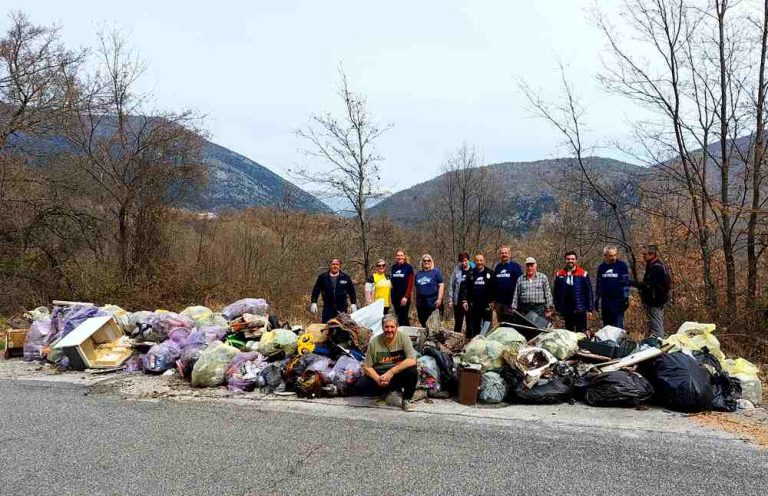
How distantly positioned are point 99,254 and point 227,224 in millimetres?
4703

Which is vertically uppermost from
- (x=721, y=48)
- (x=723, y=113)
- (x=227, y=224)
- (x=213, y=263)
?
(x=721, y=48)

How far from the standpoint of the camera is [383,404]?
598 centimetres

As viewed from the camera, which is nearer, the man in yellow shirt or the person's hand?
the person's hand

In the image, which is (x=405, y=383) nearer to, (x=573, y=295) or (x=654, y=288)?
(x=573, y=295)

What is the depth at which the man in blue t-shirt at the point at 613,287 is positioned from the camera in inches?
301

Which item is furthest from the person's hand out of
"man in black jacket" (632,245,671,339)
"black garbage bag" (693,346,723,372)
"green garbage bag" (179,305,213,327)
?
"green garbage bag" (179,305,213,327)

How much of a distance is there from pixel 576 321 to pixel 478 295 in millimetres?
1504

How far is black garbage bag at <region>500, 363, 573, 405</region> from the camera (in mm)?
5875

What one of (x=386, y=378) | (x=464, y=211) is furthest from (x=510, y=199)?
(x=386, y=378)

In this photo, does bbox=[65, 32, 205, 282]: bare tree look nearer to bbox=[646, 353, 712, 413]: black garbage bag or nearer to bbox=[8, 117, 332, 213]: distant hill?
bbox=[8, 117, 332, 213]: distant hill

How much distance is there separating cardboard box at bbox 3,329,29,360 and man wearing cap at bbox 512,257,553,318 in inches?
351

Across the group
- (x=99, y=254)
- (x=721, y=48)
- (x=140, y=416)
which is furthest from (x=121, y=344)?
(x=721, y=48)

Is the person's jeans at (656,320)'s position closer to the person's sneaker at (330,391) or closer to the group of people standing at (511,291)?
the group of people standing at (511,291)

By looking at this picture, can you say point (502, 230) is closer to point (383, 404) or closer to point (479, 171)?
point (479, 171)
